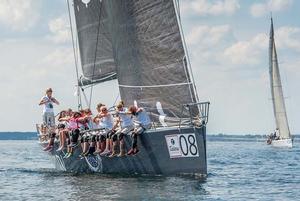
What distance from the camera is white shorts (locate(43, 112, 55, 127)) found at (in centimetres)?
2888

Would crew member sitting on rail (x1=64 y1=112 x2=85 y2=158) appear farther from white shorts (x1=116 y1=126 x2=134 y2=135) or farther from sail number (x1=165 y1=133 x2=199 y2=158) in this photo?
sail number (x1=165 y1=133 x2=199 y2=158)

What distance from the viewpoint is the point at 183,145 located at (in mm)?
22734

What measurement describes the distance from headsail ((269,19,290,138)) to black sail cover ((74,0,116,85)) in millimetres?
37973

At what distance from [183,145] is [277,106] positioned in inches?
1909

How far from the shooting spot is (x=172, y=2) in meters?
24.4

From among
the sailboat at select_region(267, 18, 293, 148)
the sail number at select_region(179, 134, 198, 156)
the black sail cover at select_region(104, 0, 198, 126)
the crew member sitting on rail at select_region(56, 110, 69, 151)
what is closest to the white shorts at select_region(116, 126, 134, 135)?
the black sail cover at select_region(104, 0, 198, 126)

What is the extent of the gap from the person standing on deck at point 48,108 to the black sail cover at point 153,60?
3.48m

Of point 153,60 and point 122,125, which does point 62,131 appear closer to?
point 122,125

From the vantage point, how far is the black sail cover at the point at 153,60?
24.0 metres

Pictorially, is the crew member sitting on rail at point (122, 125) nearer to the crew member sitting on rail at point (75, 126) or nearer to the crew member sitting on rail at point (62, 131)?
the crew member sitting on rail at point (75, 126)

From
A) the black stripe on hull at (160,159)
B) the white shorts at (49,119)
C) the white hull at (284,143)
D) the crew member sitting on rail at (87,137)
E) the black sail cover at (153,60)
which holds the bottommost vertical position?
the white hull at (284,143)

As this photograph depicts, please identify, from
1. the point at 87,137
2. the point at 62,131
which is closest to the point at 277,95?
the point at 62,131

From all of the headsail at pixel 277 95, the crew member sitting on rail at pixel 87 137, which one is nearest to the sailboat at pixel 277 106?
the headsail at pixel 277 95

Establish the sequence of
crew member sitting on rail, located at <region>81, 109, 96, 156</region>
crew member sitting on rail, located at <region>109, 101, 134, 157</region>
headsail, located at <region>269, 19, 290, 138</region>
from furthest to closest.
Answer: headsail, located at <region>269, 19, 290, 138</region> < crew member sitting on rail, located at <region>81, 109, 96, 156</region> < crew member sitting on rail, located at <region>109, 101, 134, 157</region>
